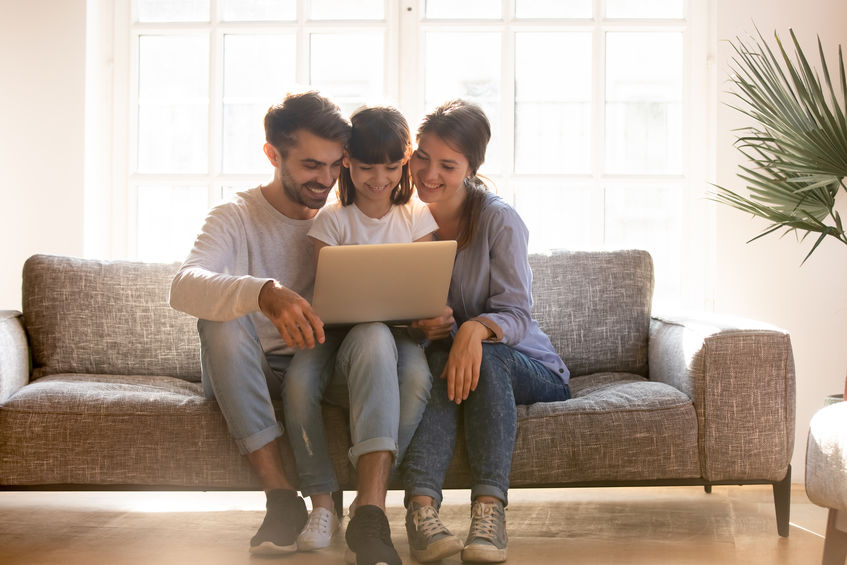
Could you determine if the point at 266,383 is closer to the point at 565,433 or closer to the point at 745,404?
the point at 565,433

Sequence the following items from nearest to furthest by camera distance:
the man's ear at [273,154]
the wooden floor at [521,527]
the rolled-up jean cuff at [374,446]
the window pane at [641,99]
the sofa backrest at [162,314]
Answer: the rolled-up jean cuff at [374,446], the wooden floor at [521,527], the man's ear at [273,154], the sofa backrest at [162,314], the window pane at [641,99]

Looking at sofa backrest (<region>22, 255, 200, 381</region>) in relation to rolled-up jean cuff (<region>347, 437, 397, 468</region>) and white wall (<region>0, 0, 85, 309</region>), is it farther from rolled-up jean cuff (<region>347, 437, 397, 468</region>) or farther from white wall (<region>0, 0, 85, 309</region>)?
rolled-up jean cuff (<region>347, 437, 397, 468</region>)

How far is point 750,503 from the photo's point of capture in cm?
260

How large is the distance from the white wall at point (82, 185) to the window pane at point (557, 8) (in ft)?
1.43

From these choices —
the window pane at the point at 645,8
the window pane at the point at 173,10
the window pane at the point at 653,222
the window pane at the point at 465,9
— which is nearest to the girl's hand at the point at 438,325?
the window pane at the point at 653,222

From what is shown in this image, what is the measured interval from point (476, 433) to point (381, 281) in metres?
0.38

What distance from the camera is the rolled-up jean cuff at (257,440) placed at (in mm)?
1926

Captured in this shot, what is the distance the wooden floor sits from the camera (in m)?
2.00

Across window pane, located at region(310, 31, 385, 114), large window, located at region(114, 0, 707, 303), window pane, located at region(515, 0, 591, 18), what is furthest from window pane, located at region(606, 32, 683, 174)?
window pane, located at region(310, 31, 385, 114)

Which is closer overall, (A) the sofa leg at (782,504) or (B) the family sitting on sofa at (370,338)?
(B) the family sitting on sofa at (370,338)

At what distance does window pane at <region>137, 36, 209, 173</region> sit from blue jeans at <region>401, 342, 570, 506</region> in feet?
5.35

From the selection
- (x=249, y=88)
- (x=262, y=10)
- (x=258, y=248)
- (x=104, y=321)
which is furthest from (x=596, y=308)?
(x=262, y=10)

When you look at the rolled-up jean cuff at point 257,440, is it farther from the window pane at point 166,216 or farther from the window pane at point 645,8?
the window pane at point 645,8

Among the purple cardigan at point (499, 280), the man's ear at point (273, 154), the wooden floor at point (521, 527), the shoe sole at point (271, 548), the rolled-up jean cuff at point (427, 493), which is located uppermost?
the man's ear at point (273, 154)
